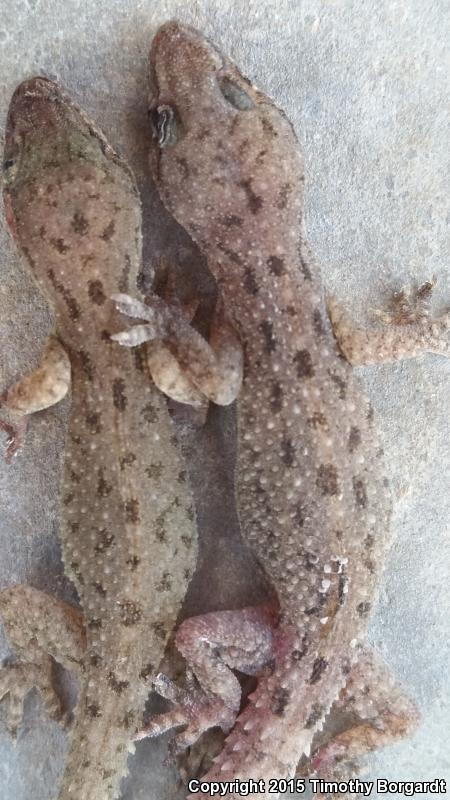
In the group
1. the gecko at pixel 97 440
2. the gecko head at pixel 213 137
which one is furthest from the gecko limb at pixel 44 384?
the gecko head at pixel 213 137

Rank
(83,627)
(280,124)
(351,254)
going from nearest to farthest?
(280,124) → (83,627) → (351,254)

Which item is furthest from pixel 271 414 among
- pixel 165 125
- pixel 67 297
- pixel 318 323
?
pixel 165 125

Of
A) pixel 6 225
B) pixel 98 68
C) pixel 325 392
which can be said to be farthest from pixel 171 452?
pixel 98 68

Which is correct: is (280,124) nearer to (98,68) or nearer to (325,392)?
(98,68)

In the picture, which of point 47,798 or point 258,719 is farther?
point 47,798

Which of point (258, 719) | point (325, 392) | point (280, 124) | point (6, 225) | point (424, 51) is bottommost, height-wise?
point (258, 719)

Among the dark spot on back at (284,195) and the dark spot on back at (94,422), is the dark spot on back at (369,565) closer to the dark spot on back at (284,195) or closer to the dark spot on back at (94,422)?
the dark spot on back at (94,422)
